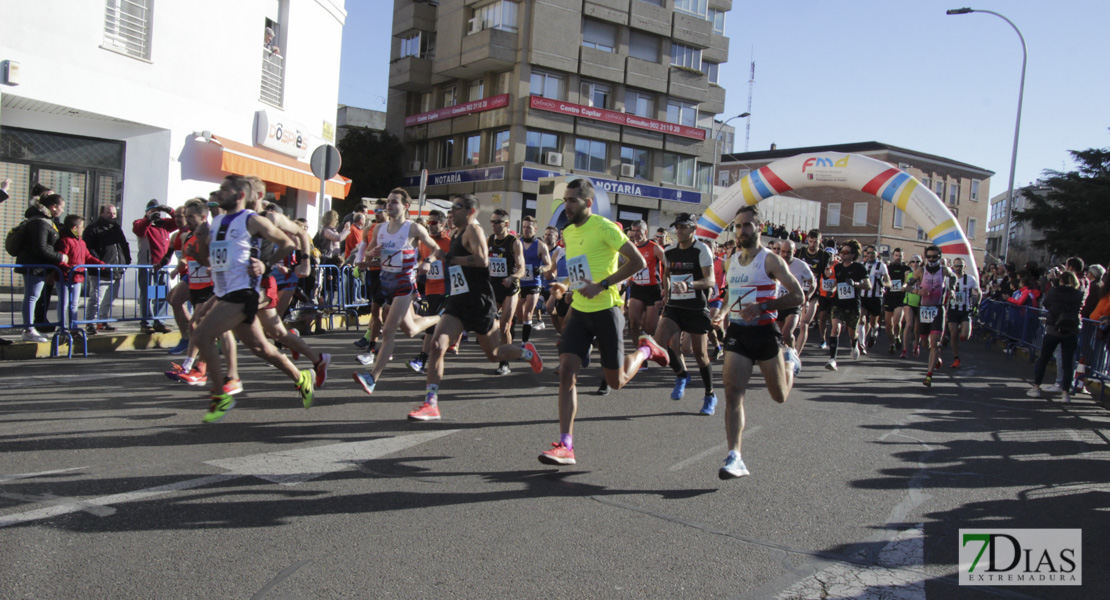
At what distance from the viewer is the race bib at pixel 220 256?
19.3 feet

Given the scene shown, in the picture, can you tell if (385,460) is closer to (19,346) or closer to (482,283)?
(482,283)

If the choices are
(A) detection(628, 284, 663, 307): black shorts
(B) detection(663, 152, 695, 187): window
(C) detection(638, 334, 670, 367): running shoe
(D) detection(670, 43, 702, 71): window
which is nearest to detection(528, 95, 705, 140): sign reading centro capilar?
(B) detection(663, 152, 695, 187): window

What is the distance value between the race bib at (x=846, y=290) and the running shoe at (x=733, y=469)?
841 centimetres

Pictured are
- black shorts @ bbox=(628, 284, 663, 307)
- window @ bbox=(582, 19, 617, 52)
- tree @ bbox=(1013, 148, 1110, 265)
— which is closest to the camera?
black shorts @ bbox=(628, 284, 663, 307)

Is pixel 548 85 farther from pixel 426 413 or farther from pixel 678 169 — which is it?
pixel 426 413

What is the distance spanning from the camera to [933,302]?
38.7ft

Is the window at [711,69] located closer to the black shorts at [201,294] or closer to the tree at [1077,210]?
the tree at [1077,210]

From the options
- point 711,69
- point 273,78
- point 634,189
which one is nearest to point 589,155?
point 634,189

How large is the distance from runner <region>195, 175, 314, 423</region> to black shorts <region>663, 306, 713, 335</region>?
3.96m

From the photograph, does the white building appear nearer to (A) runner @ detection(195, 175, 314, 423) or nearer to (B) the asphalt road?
A: (B) the asphalt road

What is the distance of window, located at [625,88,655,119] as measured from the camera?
139 feet

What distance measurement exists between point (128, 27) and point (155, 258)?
6.77 metres

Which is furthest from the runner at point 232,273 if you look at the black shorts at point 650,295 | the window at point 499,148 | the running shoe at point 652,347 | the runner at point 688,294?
the window at point 499,148

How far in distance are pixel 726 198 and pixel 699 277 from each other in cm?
1318
